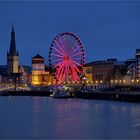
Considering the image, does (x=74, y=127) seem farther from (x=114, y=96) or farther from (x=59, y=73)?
(x=59, y=73)

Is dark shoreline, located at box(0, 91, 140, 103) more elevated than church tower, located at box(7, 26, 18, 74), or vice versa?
church tower, located at box(7, 26, 18, 74)

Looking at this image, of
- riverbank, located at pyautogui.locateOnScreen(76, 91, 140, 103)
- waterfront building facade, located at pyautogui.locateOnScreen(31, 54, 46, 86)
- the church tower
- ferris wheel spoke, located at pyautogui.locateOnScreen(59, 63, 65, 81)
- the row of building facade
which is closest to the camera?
riverbank, located at pyautogui.locateOnScreen(76, 91, 140, 103)

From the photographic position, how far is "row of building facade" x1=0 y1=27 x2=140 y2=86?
4336 inches

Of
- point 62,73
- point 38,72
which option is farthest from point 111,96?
point 38,72

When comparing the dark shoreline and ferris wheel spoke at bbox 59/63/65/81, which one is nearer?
the dark shoreline

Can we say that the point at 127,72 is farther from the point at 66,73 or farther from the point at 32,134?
the point at 32,134

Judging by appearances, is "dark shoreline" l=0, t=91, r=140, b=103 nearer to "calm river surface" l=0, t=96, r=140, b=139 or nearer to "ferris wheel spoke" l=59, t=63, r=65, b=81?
"ferris wheel spoke" l=59, t=63, r=65, b=81

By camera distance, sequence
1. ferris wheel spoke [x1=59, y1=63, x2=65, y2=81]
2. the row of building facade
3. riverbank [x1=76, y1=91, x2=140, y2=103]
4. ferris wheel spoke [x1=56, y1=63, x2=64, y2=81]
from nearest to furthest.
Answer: riverbank [x1=76, y1=91, x2=140, y2=103]
ferris wheel spoke [x1=59, y1=63, x2=65, y2=81]
ferris wheel spoke [x1=56, y1=63, x2=64, y2=81]
the row of building facade

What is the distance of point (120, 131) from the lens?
31.4 metres

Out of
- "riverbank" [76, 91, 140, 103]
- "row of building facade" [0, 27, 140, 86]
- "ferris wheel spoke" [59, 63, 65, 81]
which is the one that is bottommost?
"riverbank" [76, 91, 140, 103]

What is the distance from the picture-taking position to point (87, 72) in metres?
134

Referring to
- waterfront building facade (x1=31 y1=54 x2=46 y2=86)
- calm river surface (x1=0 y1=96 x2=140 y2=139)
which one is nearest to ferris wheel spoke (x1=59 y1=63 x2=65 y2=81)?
calm river surface (x1=0 y1=96 x2=140 y2=139)

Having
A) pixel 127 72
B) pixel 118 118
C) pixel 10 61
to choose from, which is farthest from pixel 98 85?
pixel 118 118

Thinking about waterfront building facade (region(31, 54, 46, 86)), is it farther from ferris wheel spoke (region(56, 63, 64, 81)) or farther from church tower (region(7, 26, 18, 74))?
ferris wheel spoke (region(56, 63, 64, 81))
